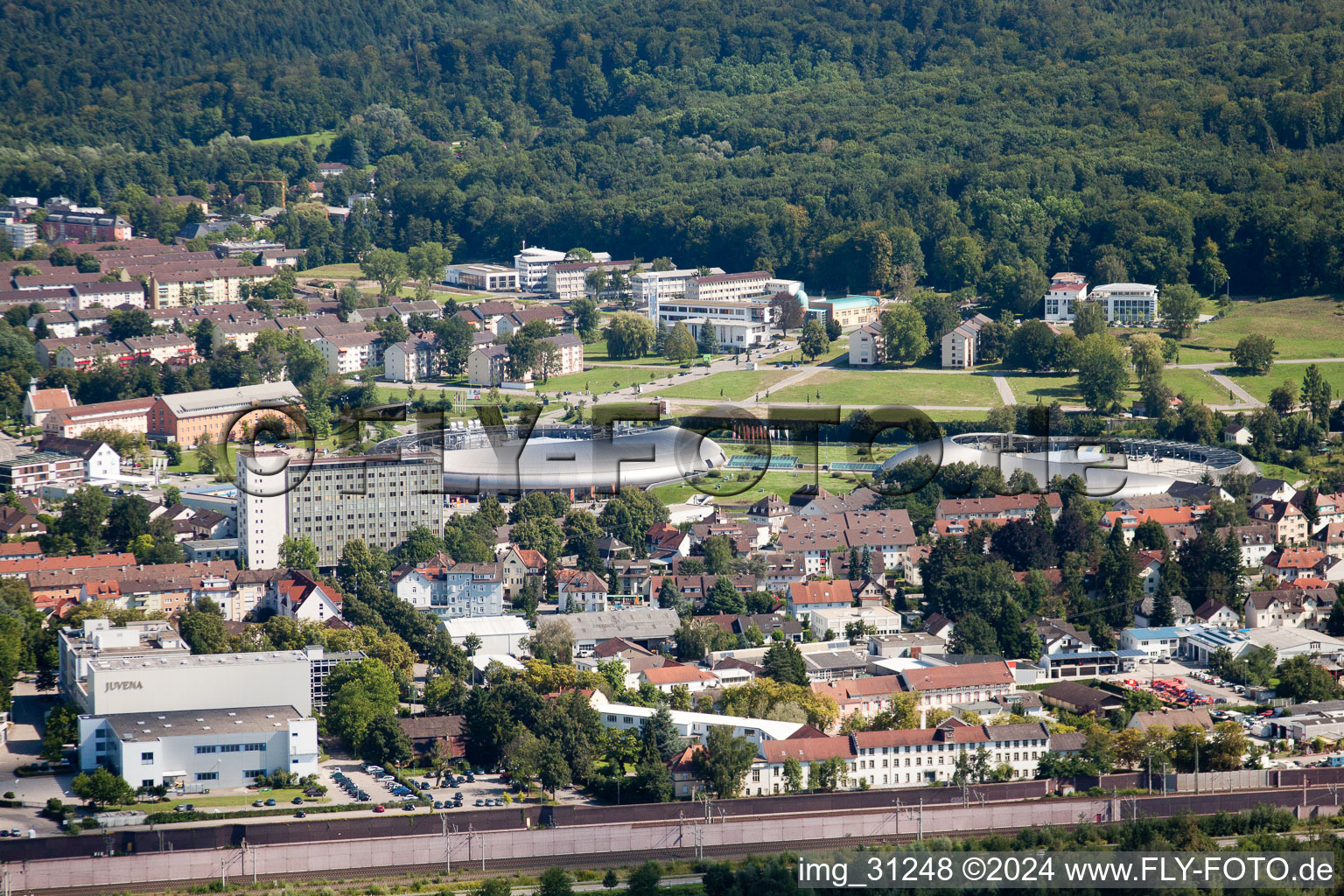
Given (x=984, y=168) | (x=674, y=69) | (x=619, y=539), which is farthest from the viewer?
(x=674, y=69)

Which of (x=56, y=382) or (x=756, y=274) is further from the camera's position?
(x=756, y=274)

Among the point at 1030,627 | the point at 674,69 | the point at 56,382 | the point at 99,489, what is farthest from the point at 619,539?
the point at 674,69

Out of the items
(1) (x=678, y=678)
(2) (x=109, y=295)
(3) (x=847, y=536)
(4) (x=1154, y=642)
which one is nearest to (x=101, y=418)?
(2) (x=109, y=295)

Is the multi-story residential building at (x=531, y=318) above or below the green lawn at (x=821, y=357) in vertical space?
above

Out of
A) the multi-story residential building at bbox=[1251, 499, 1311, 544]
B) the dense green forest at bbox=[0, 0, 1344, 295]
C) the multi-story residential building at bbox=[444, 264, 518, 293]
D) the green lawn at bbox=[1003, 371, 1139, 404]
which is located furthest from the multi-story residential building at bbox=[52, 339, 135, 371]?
the multi-story residential building at bbox=[1251, 499, 1311, 544]

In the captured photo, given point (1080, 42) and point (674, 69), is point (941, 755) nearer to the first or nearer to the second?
point (1080, 42)

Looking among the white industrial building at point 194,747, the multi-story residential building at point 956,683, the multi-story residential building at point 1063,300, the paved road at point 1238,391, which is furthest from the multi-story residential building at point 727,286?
the white industrial building at point 194,747

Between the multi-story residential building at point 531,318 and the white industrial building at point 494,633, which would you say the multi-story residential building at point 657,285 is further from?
the white industrial building at point 494,633
